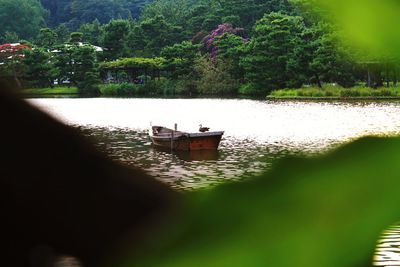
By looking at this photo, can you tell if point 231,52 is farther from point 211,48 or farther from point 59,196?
point 59,196

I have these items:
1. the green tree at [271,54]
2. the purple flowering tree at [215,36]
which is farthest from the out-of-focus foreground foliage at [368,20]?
the purple flowering tree at [215,36]

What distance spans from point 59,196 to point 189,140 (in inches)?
351

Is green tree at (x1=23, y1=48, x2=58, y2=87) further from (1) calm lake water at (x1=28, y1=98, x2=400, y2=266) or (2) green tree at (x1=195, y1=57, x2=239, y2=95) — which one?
(2) green tree at (x1=195, y1=57, x2=239, y2=95)

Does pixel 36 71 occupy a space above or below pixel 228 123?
above

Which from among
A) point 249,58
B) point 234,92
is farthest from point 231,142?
point 234,92

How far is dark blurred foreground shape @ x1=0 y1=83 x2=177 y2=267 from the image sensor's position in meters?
0.11

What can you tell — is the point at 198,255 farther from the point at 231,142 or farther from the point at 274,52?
the point at 274,52

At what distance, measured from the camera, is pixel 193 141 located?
9.09 meters

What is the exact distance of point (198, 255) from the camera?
69 mm

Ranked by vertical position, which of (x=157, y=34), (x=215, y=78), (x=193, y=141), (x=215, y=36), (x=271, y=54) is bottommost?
(x=193, y=141)

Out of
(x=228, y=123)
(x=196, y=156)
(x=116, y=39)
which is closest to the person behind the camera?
(x=196, y=156)

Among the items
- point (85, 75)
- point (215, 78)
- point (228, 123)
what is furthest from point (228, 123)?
point (85, 75)

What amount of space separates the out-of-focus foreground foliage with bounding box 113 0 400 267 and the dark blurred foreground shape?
3 centimetres

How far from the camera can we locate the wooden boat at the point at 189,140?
8.98 metres
